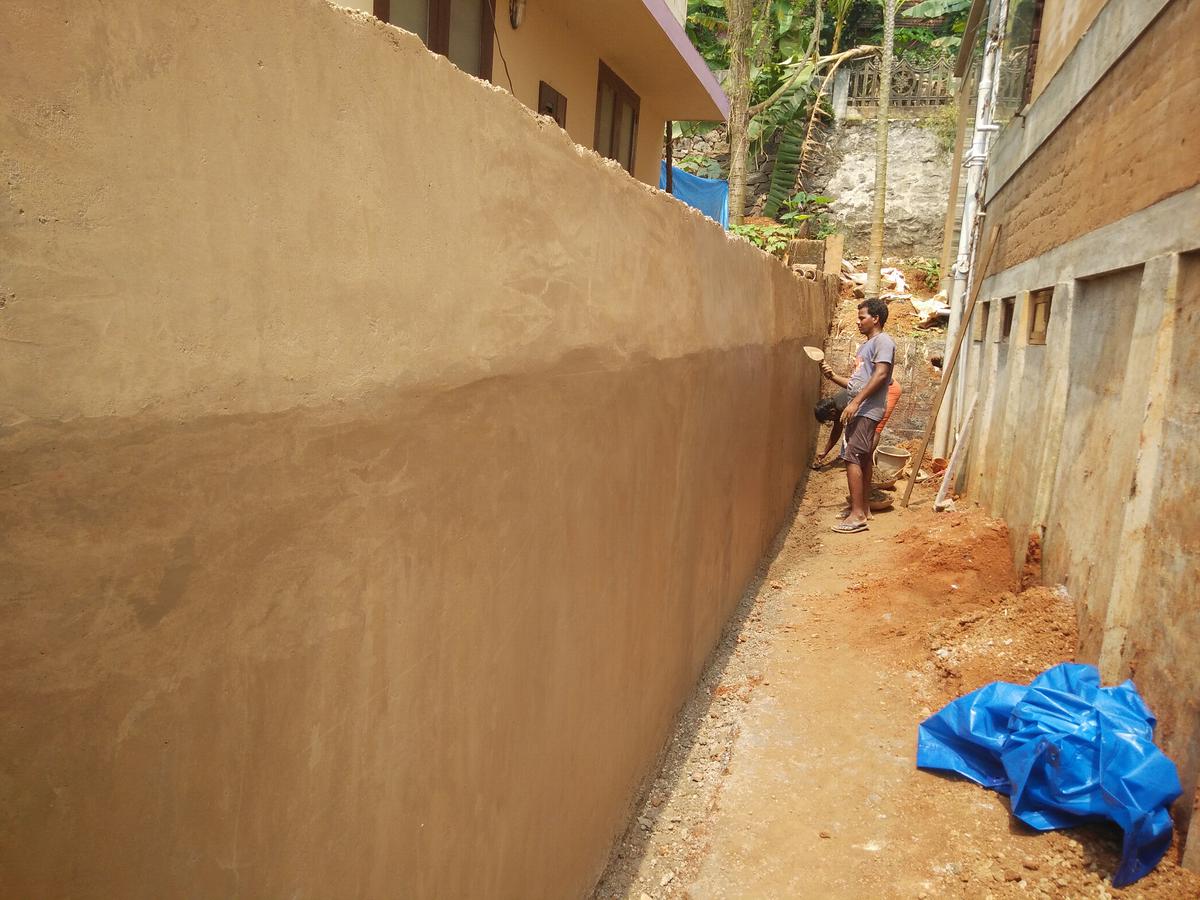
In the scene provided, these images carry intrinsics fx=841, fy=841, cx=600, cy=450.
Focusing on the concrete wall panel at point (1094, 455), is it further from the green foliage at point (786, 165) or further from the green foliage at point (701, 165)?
the green foliage at point (701, 165)

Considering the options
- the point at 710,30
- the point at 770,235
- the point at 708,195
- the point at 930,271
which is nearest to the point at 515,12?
the point at 708,195

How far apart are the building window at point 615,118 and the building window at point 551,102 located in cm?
103

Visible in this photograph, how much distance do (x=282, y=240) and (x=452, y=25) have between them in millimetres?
5045

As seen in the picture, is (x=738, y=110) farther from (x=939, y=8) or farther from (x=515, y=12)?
(x=515, y=12)

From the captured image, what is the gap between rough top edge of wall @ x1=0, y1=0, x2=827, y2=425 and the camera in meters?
0.92

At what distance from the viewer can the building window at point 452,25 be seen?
500cm

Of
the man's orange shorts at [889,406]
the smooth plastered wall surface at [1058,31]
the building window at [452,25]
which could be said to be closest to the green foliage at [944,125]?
the smooth plastered wall surface at [1058,31]

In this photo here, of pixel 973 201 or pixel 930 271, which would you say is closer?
pixel 973 201

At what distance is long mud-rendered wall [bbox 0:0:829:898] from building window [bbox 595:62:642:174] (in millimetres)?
6572

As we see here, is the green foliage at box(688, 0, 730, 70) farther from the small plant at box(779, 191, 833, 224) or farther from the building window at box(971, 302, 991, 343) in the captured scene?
the building window at box(971, 302, 991, 343)

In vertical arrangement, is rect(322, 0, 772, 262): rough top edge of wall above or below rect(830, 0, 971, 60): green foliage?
below

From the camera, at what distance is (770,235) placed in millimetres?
20688

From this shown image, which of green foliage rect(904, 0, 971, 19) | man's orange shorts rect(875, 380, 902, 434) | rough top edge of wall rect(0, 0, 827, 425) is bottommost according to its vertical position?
man's orange shorts rect(875, 380, 902, 434)

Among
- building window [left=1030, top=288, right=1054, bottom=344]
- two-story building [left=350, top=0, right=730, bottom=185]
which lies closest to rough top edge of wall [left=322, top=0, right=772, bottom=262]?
→ two-story building [left=350, top=0, right=730, bottom=185]
